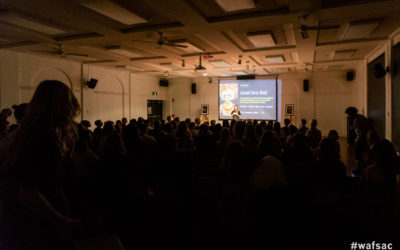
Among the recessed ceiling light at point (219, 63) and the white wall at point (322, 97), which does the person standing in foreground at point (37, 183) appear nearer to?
the recessed ceiling light at point (219, 63)

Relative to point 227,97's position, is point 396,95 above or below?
below

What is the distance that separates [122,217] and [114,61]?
29.9ft

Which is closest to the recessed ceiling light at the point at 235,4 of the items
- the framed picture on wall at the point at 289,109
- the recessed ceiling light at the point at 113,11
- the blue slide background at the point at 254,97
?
the recessed ceiling light at the point at 113,11

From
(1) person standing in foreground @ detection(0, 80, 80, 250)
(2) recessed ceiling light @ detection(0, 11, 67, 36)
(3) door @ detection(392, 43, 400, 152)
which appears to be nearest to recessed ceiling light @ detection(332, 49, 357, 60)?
(3) door @ detection(392, 43, 400, 152)

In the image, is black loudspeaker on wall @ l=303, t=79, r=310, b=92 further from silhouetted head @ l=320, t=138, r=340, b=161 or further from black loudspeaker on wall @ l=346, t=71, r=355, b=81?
silhouetted head @ l=320, t=138, r=340, b=161

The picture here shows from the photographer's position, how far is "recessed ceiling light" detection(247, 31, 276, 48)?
7.29 metres

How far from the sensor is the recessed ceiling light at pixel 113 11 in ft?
17.0

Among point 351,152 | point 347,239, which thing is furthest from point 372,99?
point 347,239

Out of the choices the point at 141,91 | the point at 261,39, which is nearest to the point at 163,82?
the point at 141,91

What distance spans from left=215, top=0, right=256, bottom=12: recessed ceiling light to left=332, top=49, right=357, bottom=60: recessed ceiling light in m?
5.67

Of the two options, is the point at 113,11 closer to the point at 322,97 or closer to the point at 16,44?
the point at 16,44

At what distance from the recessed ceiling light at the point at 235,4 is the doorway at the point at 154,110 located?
11.4m

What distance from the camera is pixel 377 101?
9320 mm

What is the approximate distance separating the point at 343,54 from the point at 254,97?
5.59 metres
